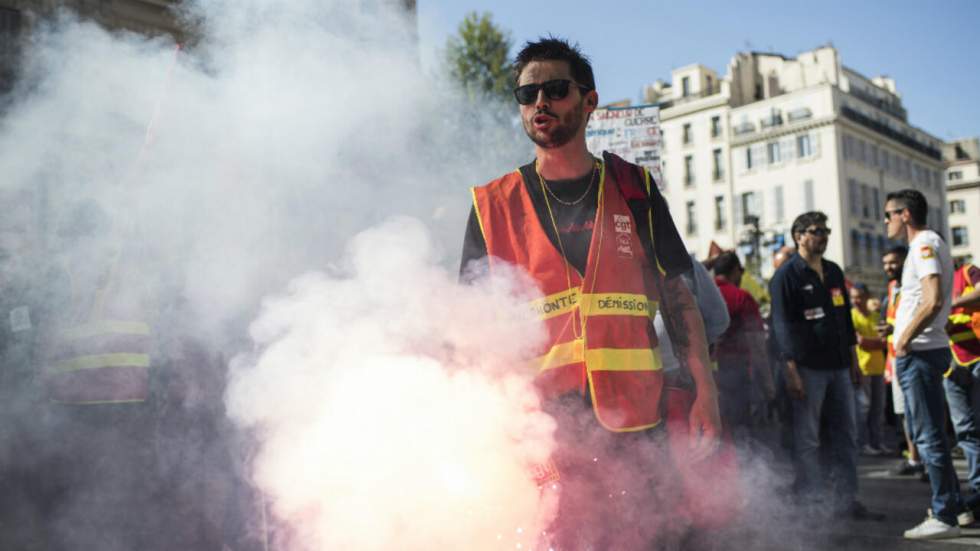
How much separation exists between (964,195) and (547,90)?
80898mm

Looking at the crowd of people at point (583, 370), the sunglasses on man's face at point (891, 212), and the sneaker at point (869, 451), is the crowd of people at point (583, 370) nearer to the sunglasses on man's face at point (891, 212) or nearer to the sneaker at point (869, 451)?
the sunglasses on man's face at point (891, 212)

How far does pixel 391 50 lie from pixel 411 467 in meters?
2.74

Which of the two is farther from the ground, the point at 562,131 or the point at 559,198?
the point at 562,131

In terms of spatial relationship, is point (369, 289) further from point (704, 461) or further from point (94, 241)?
point (94, 241)

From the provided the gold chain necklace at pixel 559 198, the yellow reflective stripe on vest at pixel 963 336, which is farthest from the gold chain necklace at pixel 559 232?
the yellow reflective stripe on vest at pixel 963 336

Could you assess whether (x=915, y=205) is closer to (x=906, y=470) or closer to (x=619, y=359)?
(x=619, y=359)

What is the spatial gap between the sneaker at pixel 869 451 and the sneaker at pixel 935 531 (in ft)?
16.6

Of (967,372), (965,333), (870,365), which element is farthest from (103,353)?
(870,365)

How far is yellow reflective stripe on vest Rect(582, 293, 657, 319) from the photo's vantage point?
2639 millimetres

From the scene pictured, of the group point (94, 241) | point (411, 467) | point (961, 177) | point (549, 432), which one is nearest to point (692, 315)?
point (549, 432)

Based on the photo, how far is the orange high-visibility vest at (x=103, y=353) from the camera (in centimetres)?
388

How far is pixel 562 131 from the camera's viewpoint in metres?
2.87

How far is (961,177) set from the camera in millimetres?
73688

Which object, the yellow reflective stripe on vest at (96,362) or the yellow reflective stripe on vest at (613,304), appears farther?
the yellow reflective stripe on vest at (96,362)
